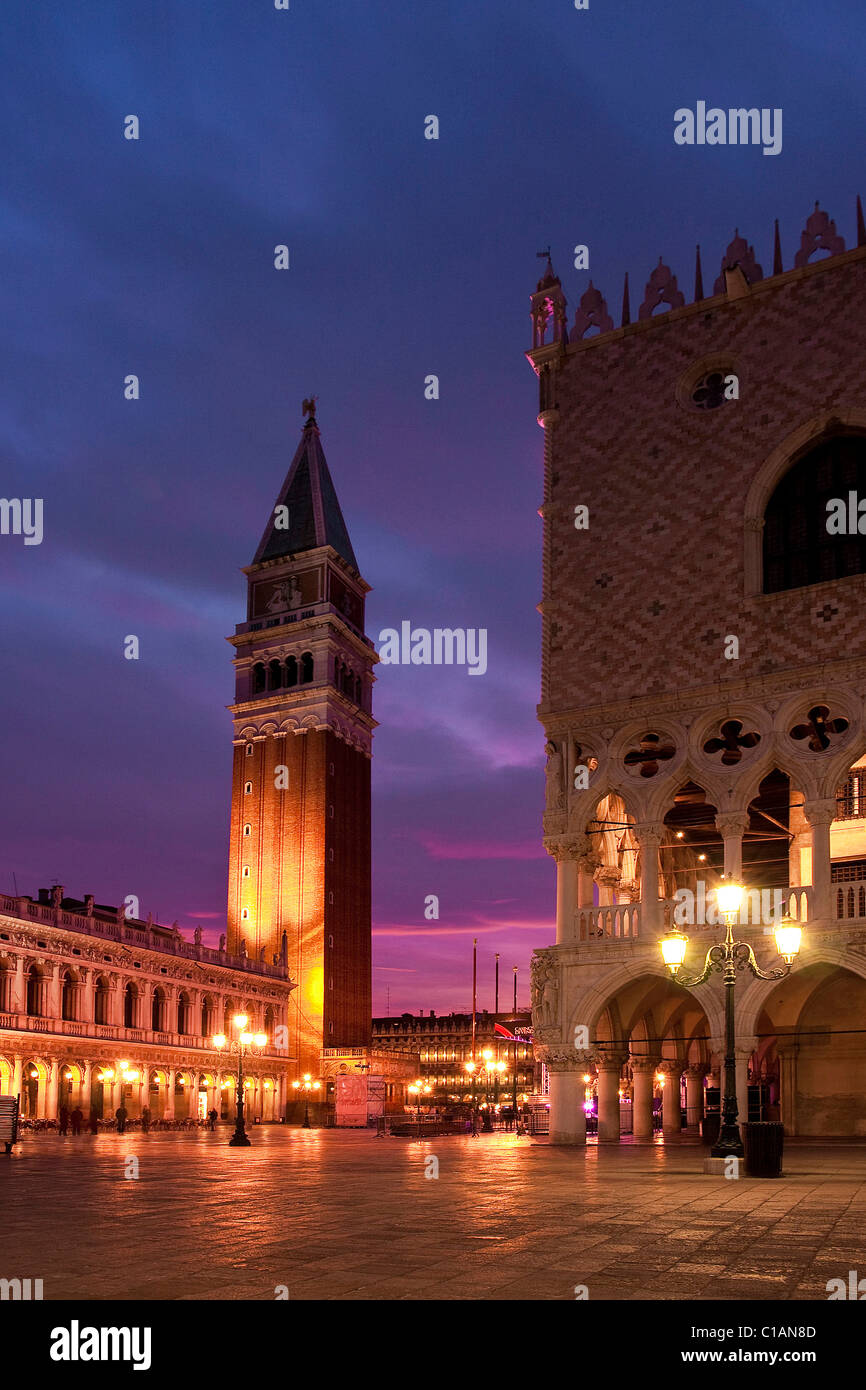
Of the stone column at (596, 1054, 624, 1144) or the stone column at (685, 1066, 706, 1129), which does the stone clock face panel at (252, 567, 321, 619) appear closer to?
the stone column at (685, 1066, 706, 1129)

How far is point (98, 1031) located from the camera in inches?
2515

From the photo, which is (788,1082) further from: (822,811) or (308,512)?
(308,512)

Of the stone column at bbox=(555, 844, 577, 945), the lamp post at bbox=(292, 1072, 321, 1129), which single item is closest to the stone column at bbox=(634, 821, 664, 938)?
the stone column at bbox=(555, 844, 577, 945)

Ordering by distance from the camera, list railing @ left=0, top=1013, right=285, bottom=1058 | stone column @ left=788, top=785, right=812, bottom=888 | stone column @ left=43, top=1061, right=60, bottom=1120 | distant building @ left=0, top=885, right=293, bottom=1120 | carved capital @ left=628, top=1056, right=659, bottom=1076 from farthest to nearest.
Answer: stone column @ left=43, top=1061, right=60, bottom=1120
distant building @ left=0, top=885, right=293, bottom=1120
railing @ left=0, top=1013, right=285, bottom=1058
carved capital @ left=628, top=1056, right=659, bottom=1076
stone column @ left=788, top=785, right=812, bottom=888

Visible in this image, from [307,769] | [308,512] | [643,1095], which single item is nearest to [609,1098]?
[643,1095]

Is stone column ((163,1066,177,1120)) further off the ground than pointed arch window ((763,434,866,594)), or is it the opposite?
pointed arch window ((763,434,866,594))

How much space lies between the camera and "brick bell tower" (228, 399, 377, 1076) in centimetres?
8981

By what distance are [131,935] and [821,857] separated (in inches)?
1867

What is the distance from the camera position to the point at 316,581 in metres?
98.9

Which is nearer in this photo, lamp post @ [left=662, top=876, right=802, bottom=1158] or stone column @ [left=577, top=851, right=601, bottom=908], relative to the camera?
lamp post @ [left=662, top=876, right=802, bottom=1158]

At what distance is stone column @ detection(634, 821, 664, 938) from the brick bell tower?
58.8 metres
